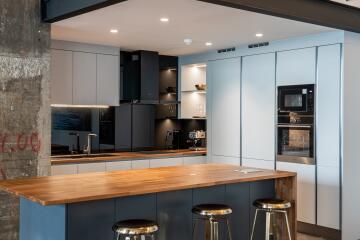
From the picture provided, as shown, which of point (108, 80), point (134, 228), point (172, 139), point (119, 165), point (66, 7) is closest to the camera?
point (134, 228)

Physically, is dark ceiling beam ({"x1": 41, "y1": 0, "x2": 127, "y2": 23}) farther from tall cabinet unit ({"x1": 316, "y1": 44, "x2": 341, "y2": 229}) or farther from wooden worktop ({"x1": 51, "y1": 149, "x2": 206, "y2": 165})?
tall cabinet unit ({"x1": 316, "y1": 44, "x2": 341, "y2": 229})

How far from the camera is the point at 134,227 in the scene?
3354mm

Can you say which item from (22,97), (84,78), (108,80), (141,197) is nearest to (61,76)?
(84,78)

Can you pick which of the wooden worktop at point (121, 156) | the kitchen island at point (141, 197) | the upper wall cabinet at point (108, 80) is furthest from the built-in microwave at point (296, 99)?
the upper wall cabinet at point (108, 80)

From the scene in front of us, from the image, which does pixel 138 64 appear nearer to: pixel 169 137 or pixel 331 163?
pixel 169 137

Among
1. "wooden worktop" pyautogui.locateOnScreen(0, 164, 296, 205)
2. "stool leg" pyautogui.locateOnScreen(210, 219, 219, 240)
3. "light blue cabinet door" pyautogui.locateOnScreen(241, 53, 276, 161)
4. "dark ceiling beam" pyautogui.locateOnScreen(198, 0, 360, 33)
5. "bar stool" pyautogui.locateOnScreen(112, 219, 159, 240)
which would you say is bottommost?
"stool leg" pyautogui.locateOnScreen(210, 219, 219, 240)

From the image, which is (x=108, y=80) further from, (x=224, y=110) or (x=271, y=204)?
(x=271, y=204)

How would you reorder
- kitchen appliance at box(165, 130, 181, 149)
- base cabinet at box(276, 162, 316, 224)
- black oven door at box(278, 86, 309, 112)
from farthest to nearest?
kitchen appliance at box(165, 130, 181, 149), black oven door at box(278, 86, 309, 112), base cabinet at box(276, 162, 316, 224)

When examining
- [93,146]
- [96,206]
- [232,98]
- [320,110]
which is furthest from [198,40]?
[96,206]

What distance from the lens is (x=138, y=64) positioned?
7141mm

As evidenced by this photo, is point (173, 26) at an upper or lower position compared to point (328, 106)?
upper

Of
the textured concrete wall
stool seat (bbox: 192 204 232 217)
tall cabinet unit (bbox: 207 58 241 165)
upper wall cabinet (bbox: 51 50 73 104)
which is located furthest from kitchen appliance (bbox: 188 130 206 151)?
stool seat (bbox: 192 204 232 217)

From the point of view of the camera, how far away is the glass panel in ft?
19.3

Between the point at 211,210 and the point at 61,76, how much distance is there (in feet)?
11.0
